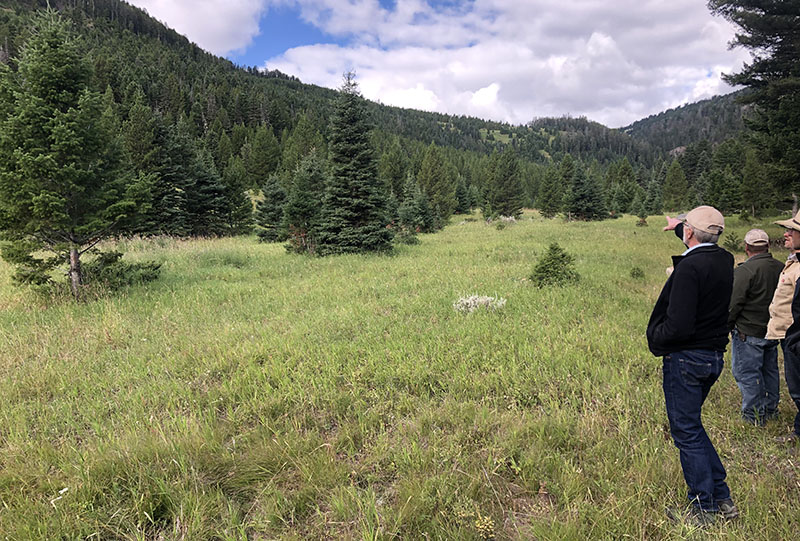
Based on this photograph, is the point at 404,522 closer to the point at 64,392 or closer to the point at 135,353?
the point at 64,392

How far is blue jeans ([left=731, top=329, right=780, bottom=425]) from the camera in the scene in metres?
3.98

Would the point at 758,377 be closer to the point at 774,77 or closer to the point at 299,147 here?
the point at 774,77

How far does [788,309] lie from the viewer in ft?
12.6

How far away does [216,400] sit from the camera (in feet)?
14.1

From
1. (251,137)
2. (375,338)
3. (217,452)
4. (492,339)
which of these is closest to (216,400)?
(217,452)

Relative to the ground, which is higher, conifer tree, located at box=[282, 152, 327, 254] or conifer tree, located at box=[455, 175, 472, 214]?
conifer tree, located at box=[455, 175, 472, 214]

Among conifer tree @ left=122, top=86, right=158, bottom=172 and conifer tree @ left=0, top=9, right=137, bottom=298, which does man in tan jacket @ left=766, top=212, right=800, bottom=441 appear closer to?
conifer tree @ left=0, top=9, right=137, bottom=298

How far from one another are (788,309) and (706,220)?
233cm

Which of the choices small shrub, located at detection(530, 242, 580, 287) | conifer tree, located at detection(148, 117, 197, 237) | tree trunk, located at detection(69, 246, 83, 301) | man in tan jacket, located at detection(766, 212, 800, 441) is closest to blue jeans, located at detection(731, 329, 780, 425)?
man in tan jacket, located at detection(766, 212, 800, 441)

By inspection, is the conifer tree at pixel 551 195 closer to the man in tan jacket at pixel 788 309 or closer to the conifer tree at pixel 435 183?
the conifer tree at pixel 435 183

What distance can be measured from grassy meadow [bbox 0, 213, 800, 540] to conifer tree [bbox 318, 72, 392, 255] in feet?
30.2

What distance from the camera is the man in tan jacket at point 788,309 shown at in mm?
3658

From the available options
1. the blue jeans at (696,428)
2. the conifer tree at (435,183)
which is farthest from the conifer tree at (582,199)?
the blue jeans at (696,428)

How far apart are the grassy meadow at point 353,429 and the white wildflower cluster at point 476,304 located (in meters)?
0.20
